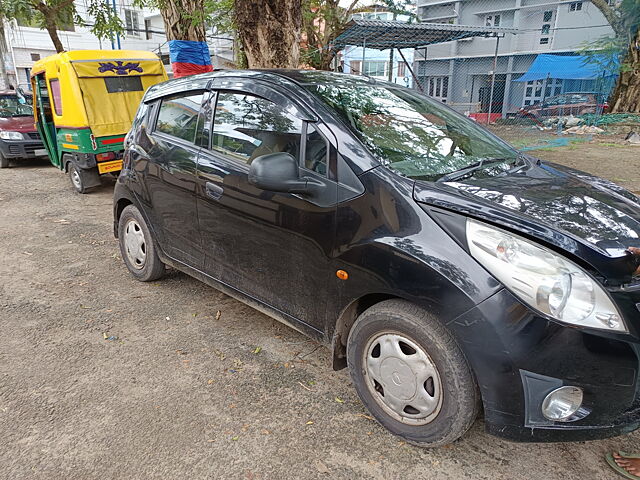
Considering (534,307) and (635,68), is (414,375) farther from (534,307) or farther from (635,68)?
(635,68)

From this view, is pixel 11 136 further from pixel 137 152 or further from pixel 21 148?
pixel 137 152

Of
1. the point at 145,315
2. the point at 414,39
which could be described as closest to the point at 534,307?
the point at 145,315

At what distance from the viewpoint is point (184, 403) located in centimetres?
264

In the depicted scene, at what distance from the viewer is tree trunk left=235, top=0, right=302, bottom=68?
5.87 m

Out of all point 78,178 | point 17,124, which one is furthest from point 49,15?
point 78,178

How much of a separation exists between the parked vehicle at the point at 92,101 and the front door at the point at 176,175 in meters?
4.80

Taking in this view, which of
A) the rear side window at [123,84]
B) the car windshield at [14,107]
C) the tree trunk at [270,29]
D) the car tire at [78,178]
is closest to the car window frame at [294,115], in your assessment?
the tree trunk at [270,29]

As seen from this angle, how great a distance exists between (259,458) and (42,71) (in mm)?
8603

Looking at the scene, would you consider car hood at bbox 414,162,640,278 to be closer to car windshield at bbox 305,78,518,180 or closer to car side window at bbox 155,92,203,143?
car windshield at bbox 305,78,518,180

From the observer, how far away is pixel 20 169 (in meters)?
10.9

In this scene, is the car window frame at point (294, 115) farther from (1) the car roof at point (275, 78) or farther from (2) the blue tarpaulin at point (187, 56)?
(2) the blue tarpaulin at point (187, 56)

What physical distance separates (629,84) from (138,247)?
1855 centimetres

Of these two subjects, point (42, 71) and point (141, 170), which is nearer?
point (141, 170)

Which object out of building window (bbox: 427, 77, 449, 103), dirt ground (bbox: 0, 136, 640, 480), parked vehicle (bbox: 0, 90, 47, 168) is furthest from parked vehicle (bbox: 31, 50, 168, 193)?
building window (bbox: 427, 77, 449, 103)
